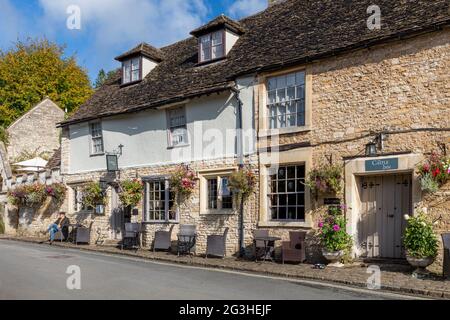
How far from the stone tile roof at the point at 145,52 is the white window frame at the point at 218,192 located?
699cm

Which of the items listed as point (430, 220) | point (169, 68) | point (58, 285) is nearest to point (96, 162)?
point (169, 68)

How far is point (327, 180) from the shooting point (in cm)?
1312

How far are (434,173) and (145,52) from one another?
534 inches

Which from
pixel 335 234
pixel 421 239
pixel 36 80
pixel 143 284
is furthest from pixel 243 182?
pixel 36 80

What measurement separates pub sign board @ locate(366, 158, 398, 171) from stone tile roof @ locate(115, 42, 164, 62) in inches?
462

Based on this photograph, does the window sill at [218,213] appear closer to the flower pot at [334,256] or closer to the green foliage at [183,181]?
the green foliage at [183,181]

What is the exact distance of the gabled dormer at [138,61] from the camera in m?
21.0

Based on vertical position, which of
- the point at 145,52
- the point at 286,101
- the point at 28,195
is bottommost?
the point at 28,195

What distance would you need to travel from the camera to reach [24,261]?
44.8 ft

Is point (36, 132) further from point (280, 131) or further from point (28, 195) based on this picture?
point (280, 131)

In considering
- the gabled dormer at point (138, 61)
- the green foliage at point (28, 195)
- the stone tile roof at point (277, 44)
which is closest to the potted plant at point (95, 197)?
the stone tile roof at point (277, 44)

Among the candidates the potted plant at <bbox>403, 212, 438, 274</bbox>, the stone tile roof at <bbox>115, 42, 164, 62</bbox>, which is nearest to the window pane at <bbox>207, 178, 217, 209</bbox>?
the potted plant at <bbox>403, 212, 438, 274</bbox>

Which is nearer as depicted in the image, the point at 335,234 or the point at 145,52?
the point at 335,234

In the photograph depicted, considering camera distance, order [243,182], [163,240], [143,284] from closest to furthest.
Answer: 1. [143,284]
2. [243,182]
3. [163,240]
